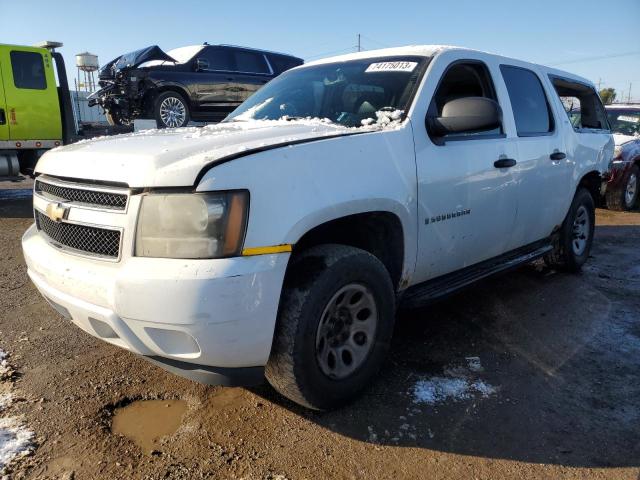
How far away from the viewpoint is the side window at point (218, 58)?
11.1 meters

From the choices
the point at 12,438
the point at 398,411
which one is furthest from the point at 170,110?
the point at 398,411

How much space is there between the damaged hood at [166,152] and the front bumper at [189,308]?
0.36m

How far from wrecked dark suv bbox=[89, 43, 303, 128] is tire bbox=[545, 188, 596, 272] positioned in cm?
808

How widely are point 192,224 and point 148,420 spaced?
115 cm

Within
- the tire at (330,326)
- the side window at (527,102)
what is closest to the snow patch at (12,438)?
the tire at (330,326)

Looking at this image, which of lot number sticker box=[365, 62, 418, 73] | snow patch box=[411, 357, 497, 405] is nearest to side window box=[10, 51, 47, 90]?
lot number sticker box=[365, 62, 418, 73]

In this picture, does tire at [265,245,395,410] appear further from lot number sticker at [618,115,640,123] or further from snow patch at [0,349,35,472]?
lot number sticker at [618,115,640,123]

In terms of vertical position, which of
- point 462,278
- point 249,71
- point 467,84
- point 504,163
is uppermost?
point 249,71

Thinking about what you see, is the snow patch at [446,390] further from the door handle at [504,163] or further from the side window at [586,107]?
the side window at [586,107]

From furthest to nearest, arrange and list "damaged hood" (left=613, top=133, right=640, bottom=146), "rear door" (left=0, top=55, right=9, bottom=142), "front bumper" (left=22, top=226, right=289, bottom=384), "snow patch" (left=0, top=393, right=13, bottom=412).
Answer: "damaged hood" (left=613, top=133, right=640, bottom=146) < "rear door" (left=0, top=55, right=9, bottom=142) < "snow patch" (left=0, top=393, right=13, bottom=412) < "front bumper" (left=22, top=226, right=289, bottom=384)

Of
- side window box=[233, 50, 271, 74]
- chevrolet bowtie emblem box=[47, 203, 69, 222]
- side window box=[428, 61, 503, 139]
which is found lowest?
chevrolet bowtie emblem box=[47, 203, 69, 222]

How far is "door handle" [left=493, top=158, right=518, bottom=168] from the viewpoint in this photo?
340 cm

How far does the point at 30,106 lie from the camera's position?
8.95 m

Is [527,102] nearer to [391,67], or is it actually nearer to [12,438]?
[391,67]
